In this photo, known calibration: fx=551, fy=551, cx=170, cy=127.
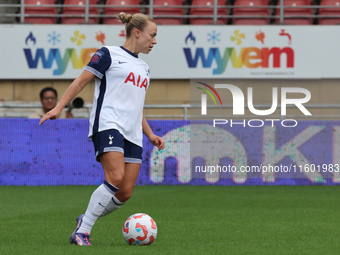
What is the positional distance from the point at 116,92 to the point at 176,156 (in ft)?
19.3

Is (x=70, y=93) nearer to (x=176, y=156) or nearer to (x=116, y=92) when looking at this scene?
(x=116, y=92)

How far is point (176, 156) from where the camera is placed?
32.0ft

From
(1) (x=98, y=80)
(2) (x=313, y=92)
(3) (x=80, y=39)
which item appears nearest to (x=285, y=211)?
(1) (x=98, y=80)

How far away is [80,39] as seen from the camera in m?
12.0

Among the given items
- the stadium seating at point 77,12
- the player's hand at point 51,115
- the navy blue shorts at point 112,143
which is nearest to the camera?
the player's hand at point 51,115

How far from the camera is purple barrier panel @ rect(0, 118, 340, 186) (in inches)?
384

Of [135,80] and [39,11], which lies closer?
[135,80]

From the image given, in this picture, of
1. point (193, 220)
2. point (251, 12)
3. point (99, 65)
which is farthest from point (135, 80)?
point (251, 12)

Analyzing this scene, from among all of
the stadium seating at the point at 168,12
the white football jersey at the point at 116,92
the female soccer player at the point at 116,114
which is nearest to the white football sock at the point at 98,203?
the female soccer player at the point at 116,114

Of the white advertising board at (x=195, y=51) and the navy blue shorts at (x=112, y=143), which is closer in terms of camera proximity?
the navy blue shorts at (x=112, y=143)

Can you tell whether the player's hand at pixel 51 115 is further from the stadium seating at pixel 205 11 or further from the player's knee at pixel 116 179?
the stadium seating at pixel 205 11

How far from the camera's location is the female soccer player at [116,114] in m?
3.85

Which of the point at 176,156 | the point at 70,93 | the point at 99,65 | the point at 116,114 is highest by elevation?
the point at 99,65

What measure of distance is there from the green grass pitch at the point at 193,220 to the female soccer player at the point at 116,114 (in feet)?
1.11
